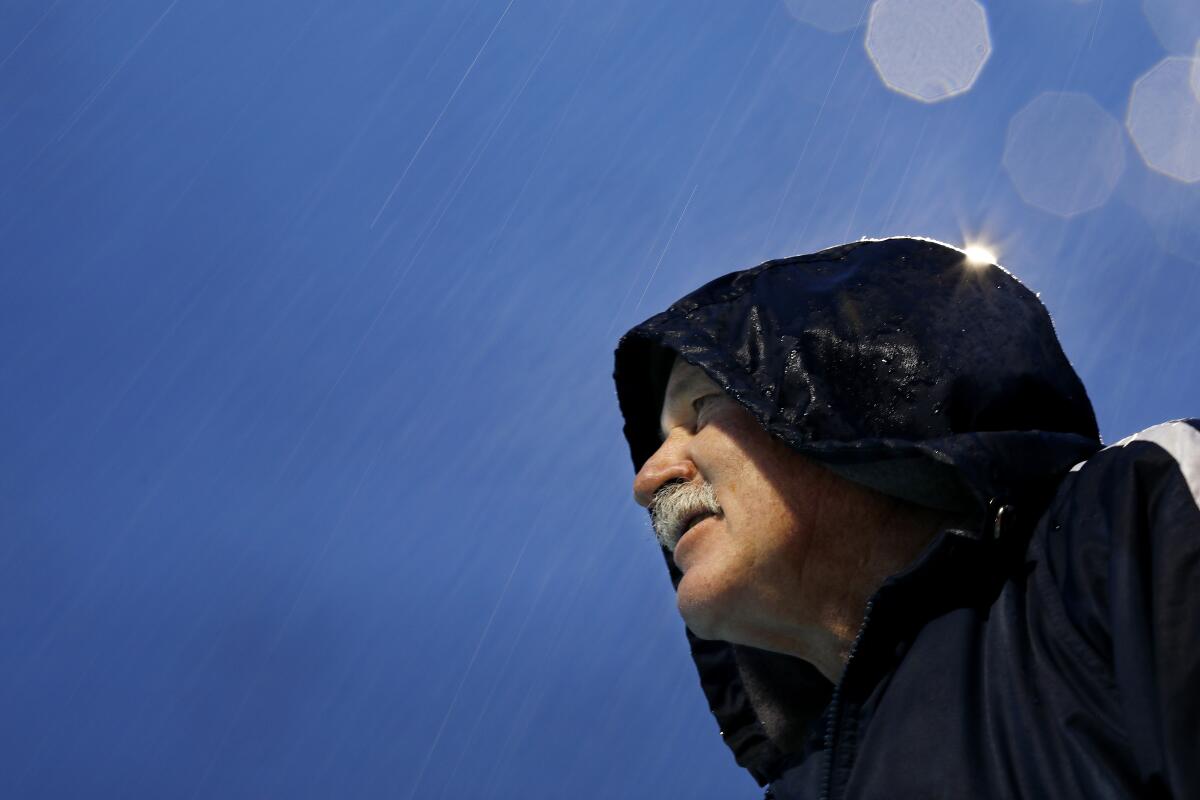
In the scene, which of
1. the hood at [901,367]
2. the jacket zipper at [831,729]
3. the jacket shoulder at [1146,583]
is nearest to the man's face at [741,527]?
the hood at [901,367]

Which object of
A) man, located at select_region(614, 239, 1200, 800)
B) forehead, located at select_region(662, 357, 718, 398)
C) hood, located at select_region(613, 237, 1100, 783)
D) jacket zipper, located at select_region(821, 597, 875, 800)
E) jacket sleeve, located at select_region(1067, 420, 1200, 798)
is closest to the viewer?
jacket sleeve, located at select_region(1067, 420, 1200, 798)

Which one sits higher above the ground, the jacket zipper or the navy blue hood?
the navy blue hood

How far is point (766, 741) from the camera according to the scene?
3.75 metres

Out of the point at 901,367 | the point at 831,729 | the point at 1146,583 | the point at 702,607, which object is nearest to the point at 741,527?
the point at 702,607

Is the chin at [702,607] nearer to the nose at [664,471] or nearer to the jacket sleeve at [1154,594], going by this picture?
the nose at [664,471]

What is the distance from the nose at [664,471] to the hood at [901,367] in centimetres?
37

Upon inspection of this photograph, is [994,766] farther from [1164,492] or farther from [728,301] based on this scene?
[728,301]

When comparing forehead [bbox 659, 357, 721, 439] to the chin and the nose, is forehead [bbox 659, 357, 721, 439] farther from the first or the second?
the chin

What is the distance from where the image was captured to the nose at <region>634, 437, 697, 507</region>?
3.52 metres

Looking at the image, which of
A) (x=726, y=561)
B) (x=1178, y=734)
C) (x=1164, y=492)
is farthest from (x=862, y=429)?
(x=1178, y=734)

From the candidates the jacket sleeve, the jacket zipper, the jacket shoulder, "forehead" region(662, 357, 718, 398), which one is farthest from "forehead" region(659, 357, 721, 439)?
the jacket sleeve

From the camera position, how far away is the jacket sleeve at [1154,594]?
1.78 meters

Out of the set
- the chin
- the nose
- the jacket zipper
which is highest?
the nose

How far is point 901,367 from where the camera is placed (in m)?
2.99
